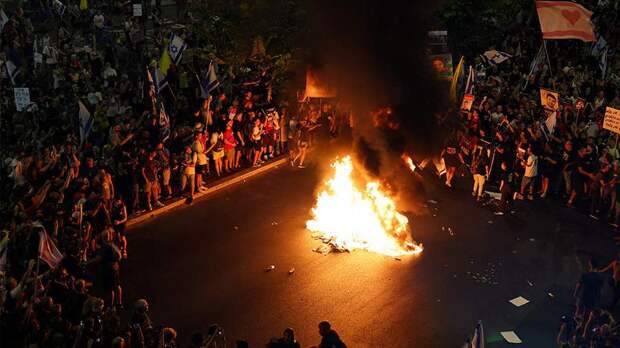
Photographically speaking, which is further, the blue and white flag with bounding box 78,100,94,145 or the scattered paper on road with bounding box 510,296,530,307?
the blue and white flag with bounding box 78,100,94,145

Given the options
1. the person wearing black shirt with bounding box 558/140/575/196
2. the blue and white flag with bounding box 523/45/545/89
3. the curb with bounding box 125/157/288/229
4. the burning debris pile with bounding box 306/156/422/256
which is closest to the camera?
the burning debris pile with bounding box 306/156/422/256

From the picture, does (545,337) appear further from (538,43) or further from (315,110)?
(538,43)

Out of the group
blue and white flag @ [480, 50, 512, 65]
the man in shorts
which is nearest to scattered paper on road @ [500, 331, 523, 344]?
the man in shorts

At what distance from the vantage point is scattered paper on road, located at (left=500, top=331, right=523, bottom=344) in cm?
959

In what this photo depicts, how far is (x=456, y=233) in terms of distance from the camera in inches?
543

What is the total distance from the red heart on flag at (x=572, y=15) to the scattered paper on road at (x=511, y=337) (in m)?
13.3

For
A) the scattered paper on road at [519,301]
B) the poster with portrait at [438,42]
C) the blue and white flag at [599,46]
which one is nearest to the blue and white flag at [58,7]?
the poster with portrait at [438,42]

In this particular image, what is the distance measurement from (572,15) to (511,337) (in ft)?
44.4

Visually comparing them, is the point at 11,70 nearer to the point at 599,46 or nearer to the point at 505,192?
the point at 505,192

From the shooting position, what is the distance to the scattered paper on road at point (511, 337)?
31.5ft

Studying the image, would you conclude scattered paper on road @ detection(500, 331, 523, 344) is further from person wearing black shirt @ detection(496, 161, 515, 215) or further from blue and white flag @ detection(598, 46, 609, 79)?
blue and white flag @ detection(598, 46, 609, 79)

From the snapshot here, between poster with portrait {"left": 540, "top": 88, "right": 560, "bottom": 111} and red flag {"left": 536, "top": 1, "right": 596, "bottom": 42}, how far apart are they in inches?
114

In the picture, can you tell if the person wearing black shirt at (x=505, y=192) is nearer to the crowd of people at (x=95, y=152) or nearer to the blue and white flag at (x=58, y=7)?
the crowd of people at (x=95, y=152)

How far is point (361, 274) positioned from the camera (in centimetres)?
1173
